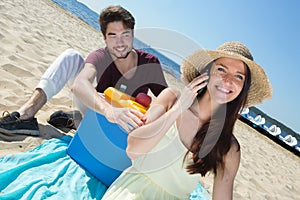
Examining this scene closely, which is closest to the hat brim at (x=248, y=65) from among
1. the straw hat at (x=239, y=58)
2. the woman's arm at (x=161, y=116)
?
the straw hat at (x=239, y=58)

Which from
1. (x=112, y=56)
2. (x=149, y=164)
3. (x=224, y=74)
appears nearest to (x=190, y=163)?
(x=149, y=164)

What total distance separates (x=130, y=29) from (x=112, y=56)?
24 cm

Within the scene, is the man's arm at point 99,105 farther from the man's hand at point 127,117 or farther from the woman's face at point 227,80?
the woman's face at point 227,80

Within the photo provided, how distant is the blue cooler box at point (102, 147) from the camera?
6.35ft

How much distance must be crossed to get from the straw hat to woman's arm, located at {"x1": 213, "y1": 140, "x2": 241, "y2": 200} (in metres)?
0.37

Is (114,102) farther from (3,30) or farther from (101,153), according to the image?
(3,30)

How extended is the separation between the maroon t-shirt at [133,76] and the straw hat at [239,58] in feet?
1.80

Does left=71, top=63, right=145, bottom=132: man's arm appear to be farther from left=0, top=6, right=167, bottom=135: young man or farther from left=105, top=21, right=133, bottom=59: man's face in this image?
left=105, top=21, right=133, bottom=59: man's face

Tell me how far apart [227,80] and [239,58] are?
123 millimetres

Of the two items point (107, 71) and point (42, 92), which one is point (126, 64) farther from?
point (42, 92)

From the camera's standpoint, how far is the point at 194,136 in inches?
67.3

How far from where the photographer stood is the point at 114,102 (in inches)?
77.3

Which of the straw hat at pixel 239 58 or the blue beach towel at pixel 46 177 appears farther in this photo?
the blue beach towel at pixel 46 177

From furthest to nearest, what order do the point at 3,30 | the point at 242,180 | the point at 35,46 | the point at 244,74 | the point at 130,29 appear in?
the point at 35,46 → the point at 3,30 → the point at 242,180 → the point at 130,29 → the point at 244,74
